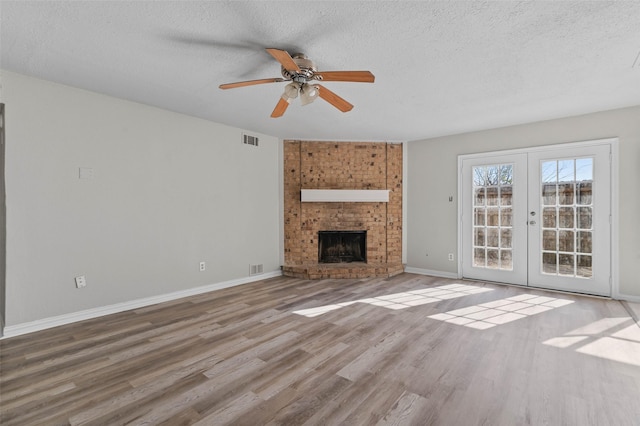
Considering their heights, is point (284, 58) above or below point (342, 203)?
above

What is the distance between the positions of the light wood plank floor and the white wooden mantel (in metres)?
2.11

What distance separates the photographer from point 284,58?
204 centimetres

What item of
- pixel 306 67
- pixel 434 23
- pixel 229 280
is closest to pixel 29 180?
pixel 229 280

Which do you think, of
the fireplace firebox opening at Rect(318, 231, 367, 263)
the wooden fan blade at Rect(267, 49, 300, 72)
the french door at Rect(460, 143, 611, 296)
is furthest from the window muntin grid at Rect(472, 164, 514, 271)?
the wooden fan blade at Rect(267, 49, 300, 72)

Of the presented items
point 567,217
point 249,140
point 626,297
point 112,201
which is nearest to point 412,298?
point 567,217

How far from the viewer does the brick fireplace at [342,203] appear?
5.39 m

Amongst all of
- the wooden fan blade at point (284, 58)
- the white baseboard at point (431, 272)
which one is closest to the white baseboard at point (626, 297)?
the white baseboard at point (431, 272)

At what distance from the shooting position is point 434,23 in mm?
2006

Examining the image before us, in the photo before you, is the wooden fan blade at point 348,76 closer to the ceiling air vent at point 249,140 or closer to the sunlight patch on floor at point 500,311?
the sunlight patch on floor at point 500,311

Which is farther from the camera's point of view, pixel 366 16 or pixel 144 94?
pixel 144 94

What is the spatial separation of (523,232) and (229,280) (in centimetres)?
449

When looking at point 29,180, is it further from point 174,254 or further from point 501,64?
point 501,64

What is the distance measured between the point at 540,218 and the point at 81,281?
587cm

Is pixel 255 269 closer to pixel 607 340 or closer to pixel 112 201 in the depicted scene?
pixel 112 201
